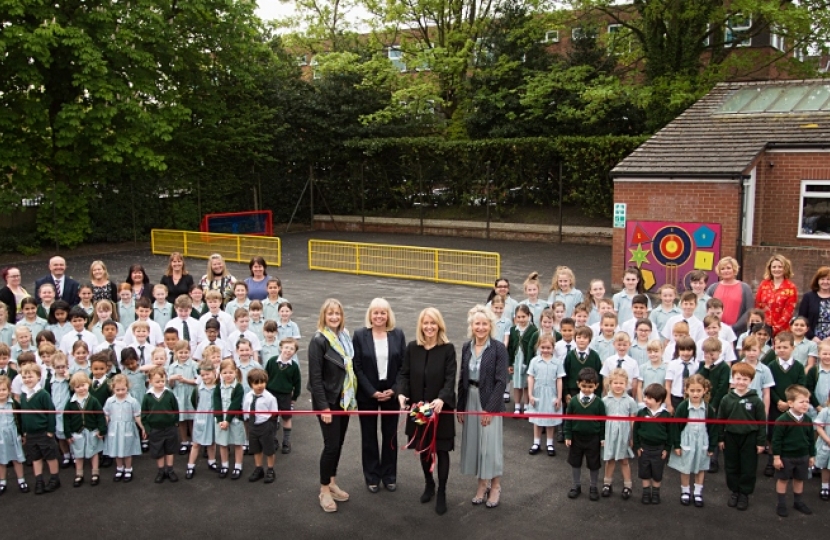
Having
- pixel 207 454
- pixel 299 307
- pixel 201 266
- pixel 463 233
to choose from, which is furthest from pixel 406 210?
Answer: pixel 207 454

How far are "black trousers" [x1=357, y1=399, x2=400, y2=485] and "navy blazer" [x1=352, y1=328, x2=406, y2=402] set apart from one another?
0.97ft

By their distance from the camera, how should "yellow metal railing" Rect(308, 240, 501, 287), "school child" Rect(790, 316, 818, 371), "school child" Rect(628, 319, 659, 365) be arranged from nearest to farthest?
"school child" Rect(790, 316, 818, 371) < "school child" Rect(628, 319, 659, 365) < "yellow metal railing" Rect(308, 240, 501, 287)

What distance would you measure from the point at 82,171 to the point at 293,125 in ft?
29.4

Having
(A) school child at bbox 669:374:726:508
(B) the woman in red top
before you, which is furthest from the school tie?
(B) the woman in red top

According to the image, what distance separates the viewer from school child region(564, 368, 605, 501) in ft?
22.0

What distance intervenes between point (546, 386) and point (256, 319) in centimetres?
336

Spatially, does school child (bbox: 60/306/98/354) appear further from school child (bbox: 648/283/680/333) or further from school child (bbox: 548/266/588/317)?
school child (bbox: 648/283/680/333)

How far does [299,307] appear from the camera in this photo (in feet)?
49.7

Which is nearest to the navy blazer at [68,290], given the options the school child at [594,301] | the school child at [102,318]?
the school child at [102,318]

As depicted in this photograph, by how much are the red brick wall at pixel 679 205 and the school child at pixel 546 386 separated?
916cm

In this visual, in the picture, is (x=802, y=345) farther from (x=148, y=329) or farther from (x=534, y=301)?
(x=148, y=329)

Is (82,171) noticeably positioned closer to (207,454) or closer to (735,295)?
(207,454)

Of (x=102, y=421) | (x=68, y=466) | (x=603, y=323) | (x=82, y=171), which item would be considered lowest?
(x=68, y=466)

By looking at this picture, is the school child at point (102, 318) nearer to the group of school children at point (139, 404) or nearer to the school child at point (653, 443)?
the group of school children at point (139, 404)
